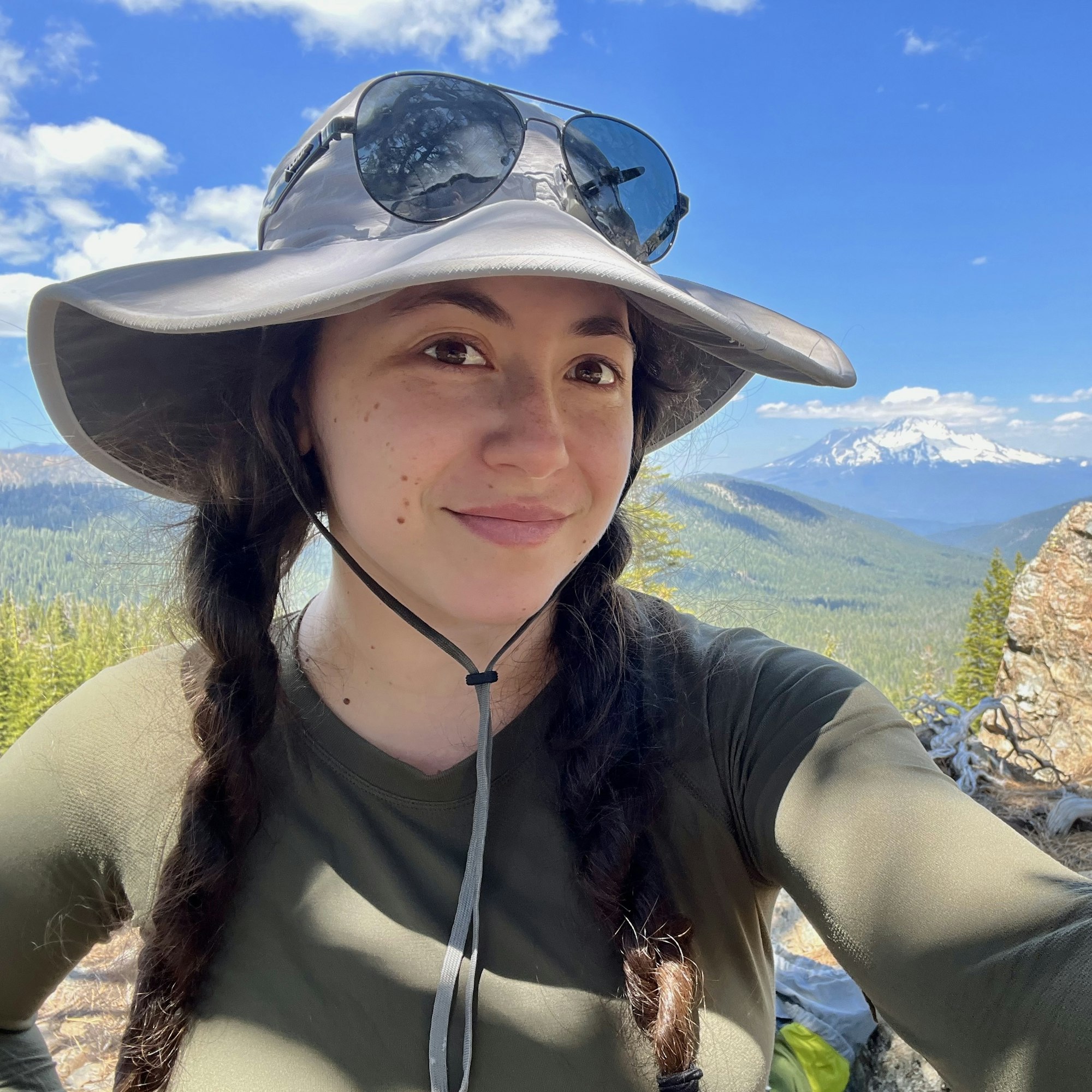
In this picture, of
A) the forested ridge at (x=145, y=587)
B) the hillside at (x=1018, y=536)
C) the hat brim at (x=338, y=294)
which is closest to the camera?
the hat brim at (x=338, y=294)

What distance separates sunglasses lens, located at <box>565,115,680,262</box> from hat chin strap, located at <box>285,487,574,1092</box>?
55cm

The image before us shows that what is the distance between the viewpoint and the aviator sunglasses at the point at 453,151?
1.03m

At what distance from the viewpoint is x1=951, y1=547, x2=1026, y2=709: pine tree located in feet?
67.3

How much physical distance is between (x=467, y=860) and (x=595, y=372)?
73 cm

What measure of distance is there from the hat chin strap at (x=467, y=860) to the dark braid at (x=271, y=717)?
0.40 feet

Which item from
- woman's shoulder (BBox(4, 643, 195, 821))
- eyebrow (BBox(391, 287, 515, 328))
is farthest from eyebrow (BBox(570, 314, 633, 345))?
woman's shoulder (BBox(4, 643, 195, 821))

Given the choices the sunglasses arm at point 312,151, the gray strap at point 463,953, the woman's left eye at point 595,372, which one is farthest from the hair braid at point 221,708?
the woman's left eye at point 595,372

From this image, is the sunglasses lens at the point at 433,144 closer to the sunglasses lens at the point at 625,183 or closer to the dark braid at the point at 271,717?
the sunglasses lens at the point at 625,183

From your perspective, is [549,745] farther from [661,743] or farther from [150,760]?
[150,760]

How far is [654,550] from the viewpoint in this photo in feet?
6.08

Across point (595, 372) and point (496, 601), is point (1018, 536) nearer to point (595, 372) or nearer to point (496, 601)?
point (595, 372)

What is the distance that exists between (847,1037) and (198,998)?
6.64 ft

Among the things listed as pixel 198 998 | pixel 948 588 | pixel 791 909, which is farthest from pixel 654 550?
pixel 948 588

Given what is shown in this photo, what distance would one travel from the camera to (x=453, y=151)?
1048 mm
